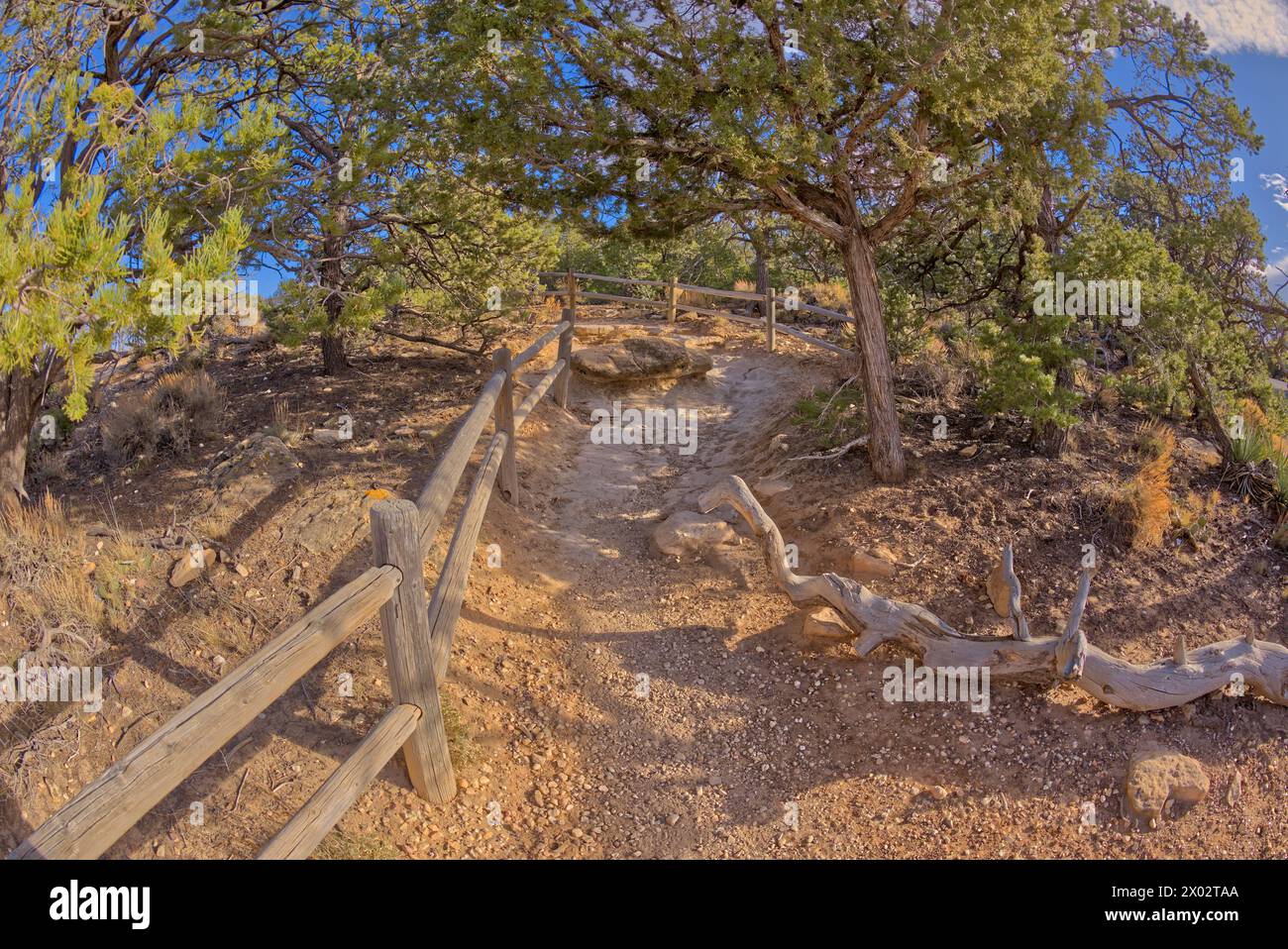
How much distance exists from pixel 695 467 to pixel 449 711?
4999 mm

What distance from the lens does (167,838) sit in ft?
14.2

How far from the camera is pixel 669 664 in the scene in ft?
20.6

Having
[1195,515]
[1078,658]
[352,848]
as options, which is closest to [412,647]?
[352,848]

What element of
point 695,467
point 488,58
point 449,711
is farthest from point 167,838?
point 695,467

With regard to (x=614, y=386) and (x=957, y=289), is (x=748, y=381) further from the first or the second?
(x=957, y=289)

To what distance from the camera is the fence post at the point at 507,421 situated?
8.10 m

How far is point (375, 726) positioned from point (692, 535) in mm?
3644

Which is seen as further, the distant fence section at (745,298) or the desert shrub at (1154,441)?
the distant fence section at (745,298)

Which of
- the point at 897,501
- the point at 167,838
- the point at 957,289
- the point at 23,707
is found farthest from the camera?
the point at 957,289

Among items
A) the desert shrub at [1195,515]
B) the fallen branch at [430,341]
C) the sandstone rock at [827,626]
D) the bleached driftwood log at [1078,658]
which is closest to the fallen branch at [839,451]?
the sandstone rock at [827,626]

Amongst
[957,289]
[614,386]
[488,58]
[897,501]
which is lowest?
[897,501]

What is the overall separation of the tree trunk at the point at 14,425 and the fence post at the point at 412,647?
5.34 metres

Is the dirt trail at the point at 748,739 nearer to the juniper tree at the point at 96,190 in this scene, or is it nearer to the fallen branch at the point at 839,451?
the fallen branch at the point at 839,451

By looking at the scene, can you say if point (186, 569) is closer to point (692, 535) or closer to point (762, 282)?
point (692, 535)
